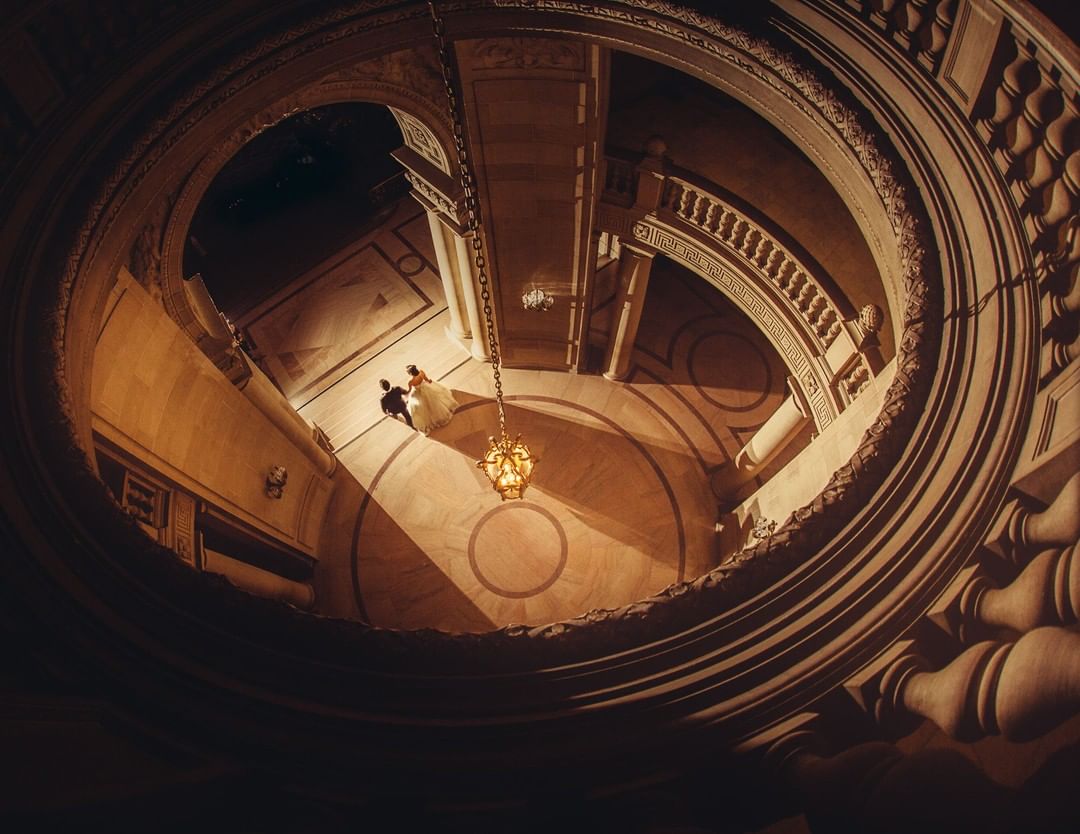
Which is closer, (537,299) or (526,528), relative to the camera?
(537,299)

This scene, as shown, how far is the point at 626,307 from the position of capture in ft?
29.7

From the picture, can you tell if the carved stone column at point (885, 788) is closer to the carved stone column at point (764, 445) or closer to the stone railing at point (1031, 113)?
the stone railing at point (1031, 113)

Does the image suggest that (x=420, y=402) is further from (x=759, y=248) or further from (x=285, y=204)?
(x=285, y=204)

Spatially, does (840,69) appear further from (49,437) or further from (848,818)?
(49,437)

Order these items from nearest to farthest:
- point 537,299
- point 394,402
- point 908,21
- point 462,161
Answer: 1. point 908,21
2. point 462,161
3. point 537,299
4. point 394,402

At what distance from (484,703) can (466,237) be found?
6.12 meters

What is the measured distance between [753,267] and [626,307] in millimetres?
2178

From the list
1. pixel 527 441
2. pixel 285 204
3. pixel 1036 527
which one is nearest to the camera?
pixel 1036 527

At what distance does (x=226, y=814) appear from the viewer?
2.86m

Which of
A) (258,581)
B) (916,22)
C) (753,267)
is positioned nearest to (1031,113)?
(916,22)

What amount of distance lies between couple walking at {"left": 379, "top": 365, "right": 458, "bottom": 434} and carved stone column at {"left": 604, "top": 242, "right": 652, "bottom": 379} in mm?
2578

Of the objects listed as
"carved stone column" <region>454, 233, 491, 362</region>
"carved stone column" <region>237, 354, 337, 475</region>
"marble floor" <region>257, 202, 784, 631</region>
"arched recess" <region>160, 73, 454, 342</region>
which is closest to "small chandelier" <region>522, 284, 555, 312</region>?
"carved stone column" <region>454, 233, 491, 362</region>

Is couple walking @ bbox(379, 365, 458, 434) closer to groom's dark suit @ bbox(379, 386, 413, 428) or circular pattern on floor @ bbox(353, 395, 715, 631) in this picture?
groom's dark suit @ bbox(379, 386, 413, 428)

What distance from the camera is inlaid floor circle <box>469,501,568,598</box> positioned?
881cm
